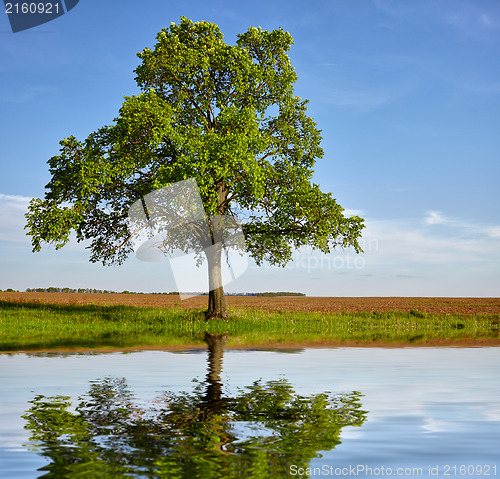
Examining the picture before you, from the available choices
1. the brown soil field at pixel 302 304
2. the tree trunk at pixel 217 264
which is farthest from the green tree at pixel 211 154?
the brown soil field at pixel 302 304

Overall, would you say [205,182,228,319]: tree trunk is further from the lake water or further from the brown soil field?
the lake water

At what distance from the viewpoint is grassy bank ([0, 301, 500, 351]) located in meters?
24.5

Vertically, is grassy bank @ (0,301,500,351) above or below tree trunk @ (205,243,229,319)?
below

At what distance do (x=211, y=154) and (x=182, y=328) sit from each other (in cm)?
939

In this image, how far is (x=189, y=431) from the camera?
828 centimetres

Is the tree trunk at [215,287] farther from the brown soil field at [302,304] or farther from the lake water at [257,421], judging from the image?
the lake water at [257,421]

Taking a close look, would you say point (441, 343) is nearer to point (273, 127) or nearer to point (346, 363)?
point (346, 363)

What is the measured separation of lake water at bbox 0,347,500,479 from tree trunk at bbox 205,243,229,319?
61.7 ft

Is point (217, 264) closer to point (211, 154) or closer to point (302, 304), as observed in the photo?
point (211, 154)

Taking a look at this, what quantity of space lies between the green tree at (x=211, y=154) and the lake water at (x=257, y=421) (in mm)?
17511

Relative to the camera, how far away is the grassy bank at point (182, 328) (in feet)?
80.3

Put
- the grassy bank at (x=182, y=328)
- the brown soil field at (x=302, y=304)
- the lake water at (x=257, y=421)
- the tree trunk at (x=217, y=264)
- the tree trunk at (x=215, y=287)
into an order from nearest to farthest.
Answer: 1. the lake water at (x=257, y=421)
2. the grassy bank at (x=182, y=328)
3. the tree trunk at (x=217, y=264)
4. the tree trunk at (x=215, y=287)
5. the brown soil field at (x=302, y=304)

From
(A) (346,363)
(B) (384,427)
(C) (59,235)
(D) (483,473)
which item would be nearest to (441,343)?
(A) (346,363)

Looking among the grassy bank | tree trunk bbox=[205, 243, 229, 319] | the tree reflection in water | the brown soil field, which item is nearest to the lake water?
the tree reflection in water
